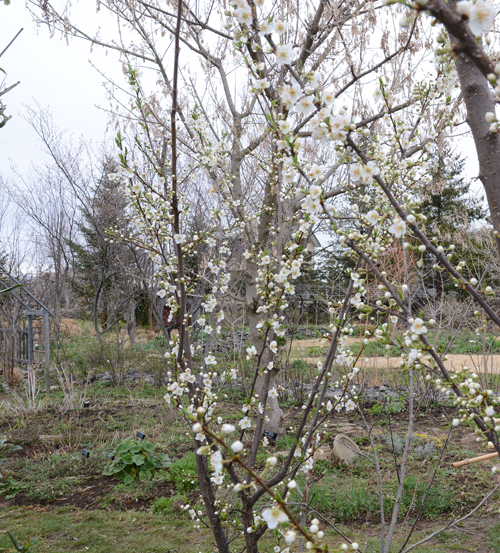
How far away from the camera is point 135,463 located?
165 inches

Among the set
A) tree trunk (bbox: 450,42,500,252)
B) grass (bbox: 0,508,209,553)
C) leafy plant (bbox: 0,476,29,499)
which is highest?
tree trunk (bbox: 450,42,500,252)

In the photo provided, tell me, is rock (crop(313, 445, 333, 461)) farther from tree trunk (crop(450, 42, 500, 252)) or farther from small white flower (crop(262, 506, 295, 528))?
tree trunk (crop(450, 42, 500, 252))

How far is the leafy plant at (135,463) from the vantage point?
4.15 metres

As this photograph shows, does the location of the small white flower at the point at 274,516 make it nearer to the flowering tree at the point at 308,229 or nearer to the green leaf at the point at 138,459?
the flowering tree at the point at 308,229

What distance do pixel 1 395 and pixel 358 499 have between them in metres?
6.47

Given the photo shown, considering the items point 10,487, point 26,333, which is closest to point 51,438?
point 10,487

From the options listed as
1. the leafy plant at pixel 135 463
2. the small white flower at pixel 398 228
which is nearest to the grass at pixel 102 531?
the leafy plant at pixel 135 463

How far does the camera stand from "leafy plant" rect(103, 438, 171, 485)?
13.6 feet

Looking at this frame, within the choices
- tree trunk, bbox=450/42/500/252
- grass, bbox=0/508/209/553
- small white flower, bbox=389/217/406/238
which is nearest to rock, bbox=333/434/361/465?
grass, bbox=0/508/209/553

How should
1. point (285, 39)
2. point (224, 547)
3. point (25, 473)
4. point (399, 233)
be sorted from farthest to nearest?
point (25, 473)
point (285, 39)
point (224, 547)
point (399, 233)

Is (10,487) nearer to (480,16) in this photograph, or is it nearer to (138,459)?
(138,459)

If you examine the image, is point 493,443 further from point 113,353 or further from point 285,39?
point 113,353

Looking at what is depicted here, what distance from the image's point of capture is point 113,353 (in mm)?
8406

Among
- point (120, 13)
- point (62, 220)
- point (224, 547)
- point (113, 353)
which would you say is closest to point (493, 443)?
point (224, 547)
